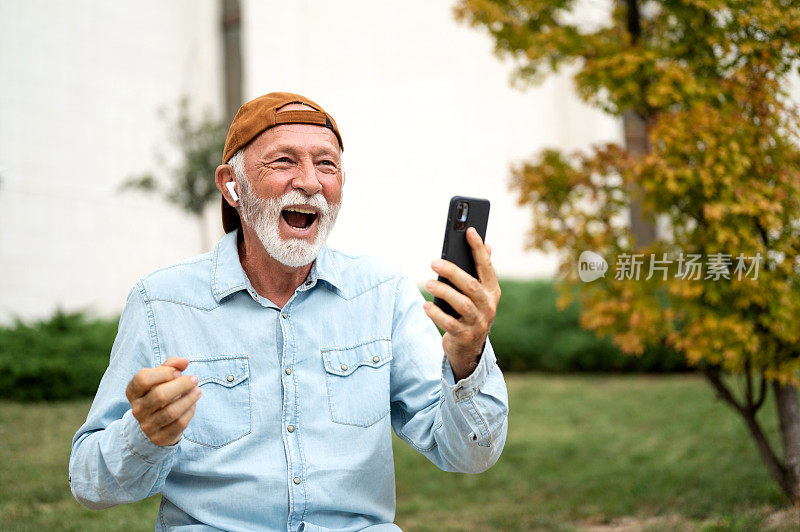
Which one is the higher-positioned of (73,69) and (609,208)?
(73,69)

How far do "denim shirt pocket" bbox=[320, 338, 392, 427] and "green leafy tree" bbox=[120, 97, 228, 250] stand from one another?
38.2ft

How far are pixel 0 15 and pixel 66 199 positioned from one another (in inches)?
117

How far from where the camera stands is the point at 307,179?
2260 mm

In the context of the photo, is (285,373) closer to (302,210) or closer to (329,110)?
(302,210)

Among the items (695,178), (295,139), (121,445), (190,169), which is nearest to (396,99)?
(190,169)

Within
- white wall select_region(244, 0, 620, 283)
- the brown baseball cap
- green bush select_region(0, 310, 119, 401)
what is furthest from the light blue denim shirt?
white wall select_region(244, 0, 620, 283)

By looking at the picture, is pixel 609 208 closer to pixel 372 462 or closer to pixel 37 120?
pixel 372 462

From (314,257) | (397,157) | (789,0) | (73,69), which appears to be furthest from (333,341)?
(397,157)

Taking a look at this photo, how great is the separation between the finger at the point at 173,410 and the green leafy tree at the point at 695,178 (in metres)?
3.12

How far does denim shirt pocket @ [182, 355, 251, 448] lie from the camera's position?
7.02 feet

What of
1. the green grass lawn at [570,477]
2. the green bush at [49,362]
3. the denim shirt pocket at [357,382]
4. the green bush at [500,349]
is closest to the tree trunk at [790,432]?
the green grass lawn at [570,477]

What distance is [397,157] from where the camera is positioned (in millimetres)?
15828

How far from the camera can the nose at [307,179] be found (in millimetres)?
2254

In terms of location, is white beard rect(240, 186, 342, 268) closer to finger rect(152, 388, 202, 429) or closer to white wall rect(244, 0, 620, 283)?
finger rect(152, 388, 202, 429)
